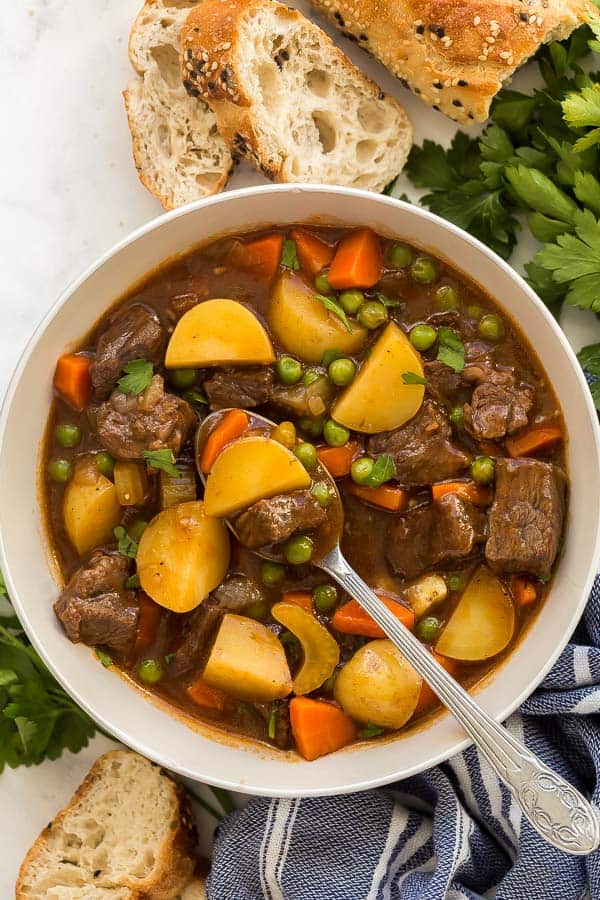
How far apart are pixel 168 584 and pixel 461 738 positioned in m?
1.18

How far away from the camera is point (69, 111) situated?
411 centimetres

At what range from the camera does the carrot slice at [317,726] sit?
3.77 metres

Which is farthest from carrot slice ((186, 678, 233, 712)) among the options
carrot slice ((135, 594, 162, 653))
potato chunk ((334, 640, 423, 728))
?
potato chunk ((334, 640, 423, 728))

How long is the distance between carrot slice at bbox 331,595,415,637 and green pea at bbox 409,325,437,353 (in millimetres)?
930

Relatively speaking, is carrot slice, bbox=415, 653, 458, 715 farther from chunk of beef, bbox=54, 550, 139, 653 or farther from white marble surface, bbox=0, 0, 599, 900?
white marble surface, bbox=0, 0, 599, 900

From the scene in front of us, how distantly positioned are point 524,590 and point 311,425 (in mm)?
989

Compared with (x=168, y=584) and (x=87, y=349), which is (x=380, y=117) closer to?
(x=87, y=349)

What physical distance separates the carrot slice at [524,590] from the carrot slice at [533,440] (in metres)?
0.46

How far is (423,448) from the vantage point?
368 cm

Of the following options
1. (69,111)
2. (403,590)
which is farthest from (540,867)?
(69,111)

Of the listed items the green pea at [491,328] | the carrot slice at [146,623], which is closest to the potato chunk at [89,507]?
the carrot slice at [146,623]

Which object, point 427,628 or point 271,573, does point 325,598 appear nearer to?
point 271,573

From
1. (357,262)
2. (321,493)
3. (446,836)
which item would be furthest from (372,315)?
(446,836)

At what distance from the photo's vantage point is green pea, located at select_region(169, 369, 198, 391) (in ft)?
12.2
